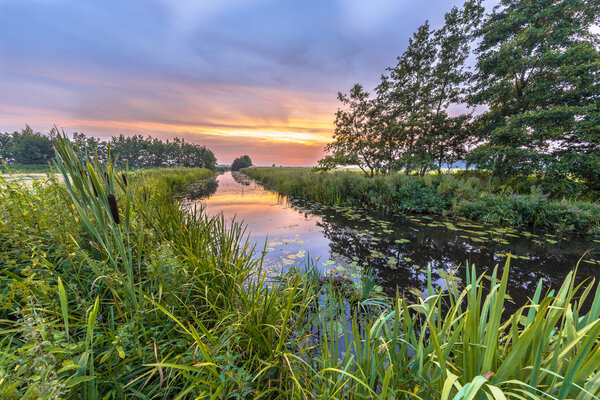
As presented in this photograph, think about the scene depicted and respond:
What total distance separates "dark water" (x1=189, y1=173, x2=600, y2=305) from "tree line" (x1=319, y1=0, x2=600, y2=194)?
575 centimetres

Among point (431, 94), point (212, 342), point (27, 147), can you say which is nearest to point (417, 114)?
point (431, 94)

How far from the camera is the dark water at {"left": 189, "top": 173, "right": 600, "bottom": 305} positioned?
367 cm

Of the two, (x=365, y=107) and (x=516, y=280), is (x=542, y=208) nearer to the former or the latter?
(x=516, y=280)

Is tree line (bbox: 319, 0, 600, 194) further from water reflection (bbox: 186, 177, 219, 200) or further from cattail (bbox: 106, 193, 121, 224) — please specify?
cattail (bbox: 106, 193, 121, 224)

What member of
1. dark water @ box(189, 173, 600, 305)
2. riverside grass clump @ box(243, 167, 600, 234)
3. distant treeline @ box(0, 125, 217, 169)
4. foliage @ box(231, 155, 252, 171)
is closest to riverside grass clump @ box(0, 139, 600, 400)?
dark water @ box(189, 173, 600, 305)

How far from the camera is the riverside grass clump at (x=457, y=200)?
6109mm

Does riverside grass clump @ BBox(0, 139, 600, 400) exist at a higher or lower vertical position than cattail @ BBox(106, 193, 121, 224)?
lower

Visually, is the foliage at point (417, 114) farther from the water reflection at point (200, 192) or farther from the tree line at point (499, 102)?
the water reflection at point (200, 192)

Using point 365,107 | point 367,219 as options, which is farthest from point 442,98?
point 367,219

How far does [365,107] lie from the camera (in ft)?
47.2

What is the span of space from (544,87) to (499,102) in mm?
2156

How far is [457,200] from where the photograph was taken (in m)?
7.81

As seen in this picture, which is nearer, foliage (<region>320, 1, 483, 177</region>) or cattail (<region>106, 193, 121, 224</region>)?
cattail (<region>106, 193, 121, 224</region>)

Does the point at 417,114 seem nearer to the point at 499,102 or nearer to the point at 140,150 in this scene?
the point at 499,102
